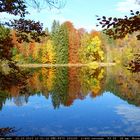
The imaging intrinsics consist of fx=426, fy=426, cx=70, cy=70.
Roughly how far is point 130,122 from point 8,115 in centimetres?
809

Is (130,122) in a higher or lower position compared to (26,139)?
lower

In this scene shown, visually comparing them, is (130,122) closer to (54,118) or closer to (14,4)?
(54,118)

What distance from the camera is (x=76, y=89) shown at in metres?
45.2

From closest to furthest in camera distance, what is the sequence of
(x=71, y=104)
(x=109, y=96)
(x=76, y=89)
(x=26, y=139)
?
(x=26, y=139), (x=71, y=104), (x=109, y=96), (x=76, y=89)

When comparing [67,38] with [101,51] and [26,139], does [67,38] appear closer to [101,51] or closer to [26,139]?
[101,51]

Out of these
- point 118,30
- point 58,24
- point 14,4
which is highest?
point 58,24

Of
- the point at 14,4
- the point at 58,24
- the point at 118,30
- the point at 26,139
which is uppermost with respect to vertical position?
the point at 58,24

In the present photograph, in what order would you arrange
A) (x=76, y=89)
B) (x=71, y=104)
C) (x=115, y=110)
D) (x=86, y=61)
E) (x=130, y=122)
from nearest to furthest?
1. (x=130, y=122)
2. (x=115, y=110)
3. (x=71, y=104)
4. (x=76, y=89)
5. (x=86, y=61)

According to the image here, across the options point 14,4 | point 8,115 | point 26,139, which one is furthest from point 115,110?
point 14,4

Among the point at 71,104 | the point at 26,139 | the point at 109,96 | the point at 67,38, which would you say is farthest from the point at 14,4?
the point at 67,38

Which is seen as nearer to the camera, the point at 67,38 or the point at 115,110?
the point at 115,110

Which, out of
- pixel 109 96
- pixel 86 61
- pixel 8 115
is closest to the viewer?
pixel 8 115

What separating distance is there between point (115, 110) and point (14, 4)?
72.2ft

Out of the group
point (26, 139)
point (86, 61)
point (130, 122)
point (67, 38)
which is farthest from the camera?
point (86, 61)
